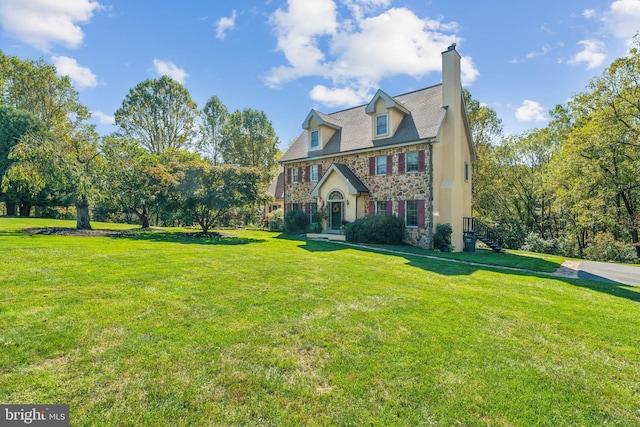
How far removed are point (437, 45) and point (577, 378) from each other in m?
19.4

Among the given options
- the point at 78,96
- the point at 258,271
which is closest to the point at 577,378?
the point at 258,271

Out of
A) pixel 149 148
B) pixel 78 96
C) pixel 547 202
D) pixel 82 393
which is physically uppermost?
pixel 78 96

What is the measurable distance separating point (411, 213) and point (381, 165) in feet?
11.9

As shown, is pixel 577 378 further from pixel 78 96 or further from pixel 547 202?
pixel 78 96

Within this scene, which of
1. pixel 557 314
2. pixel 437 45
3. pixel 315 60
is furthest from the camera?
pixel 315 60

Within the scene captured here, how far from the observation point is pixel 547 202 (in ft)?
88.9

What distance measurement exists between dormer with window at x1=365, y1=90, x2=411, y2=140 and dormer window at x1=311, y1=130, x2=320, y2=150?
4627 mm

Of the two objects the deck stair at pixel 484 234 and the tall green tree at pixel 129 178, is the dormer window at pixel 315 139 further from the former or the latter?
the deck stair at pixel 484 234

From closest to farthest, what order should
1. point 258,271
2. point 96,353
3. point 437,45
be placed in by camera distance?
point 96,353 < point 258,271 < point 437,45

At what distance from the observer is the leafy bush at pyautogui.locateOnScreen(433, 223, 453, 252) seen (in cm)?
1672

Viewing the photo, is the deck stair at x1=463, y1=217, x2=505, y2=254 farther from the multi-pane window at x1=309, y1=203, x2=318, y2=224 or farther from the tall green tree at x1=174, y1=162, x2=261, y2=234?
the tall green tree at x1=174, y1=162, x2=261, y2=234

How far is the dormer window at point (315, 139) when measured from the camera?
22328 millimetres

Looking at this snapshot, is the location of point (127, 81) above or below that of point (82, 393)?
above

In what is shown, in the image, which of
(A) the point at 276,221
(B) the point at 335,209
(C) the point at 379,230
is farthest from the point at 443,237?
(A) the point at 276,221
